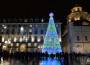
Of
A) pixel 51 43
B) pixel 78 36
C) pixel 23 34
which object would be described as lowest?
pixel 51 43

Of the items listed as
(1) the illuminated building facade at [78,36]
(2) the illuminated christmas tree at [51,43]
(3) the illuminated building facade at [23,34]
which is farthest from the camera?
(3) the illuminated building facade at [23,34]

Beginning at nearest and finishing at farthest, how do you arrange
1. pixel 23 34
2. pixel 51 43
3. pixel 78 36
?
1. pixel 51 43
2. pixel 78 36
3. pixel 23 34

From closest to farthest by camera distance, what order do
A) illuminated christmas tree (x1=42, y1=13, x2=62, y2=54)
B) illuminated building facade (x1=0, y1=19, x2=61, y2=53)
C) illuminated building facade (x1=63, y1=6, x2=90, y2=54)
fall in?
illuminated christmas tree (x1=42, y1=13, x2=62, y2=54)
illuminated building facade (x1=63, y1=6, x2=90, y2=54)
illuminated building facade (x1=0, y1=19, x2=61, y2=53)

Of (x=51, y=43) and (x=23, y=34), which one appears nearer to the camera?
(x=51, y=43)

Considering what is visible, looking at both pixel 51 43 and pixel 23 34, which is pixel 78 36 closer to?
pixel 51 43

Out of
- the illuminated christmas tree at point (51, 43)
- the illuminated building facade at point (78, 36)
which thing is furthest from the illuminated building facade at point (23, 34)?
the illuminated christmas tree at point (51, 43)

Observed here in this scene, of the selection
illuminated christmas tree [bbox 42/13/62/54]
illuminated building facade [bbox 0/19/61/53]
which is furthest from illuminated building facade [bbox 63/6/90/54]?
illuminated building facade [bbox 0/19/61/53]

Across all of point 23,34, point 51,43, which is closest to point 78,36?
point 51,43

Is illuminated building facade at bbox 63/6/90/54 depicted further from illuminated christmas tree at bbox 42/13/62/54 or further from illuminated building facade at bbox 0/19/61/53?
illuminated building facade at bbox 0/19/61/53

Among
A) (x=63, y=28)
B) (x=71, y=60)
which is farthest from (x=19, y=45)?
(x=71, y=60)

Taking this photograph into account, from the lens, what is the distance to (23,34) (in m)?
82.7

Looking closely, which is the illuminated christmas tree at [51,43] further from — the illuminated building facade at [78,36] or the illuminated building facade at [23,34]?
the illuminated building facade at [23,34]

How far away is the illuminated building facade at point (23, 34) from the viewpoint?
3174 inches

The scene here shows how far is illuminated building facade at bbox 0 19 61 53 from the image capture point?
80.6 m
